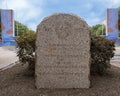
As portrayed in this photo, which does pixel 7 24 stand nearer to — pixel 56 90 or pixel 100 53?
pixel 100 53

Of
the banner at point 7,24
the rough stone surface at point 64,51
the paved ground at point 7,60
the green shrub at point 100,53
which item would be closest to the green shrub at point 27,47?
the rough stone surface at point 64,51

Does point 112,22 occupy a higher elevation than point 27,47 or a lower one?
higher

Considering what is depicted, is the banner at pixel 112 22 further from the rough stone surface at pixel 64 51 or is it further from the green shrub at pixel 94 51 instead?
the rough stone surface at pixel 64 51

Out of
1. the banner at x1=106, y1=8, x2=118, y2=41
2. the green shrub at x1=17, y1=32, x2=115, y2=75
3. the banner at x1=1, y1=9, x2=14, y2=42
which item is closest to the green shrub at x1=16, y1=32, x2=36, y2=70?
the green shrub at x1=17, y1=32, x2=115, y2=75

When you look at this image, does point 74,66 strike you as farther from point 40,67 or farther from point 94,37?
point 94,37

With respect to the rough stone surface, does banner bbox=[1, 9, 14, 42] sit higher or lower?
higher

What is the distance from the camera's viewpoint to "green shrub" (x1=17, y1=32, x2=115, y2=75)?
30.8ft

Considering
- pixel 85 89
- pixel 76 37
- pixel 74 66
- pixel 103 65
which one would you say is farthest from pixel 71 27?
pixel 103 65

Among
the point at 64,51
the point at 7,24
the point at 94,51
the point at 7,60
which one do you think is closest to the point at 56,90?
the point at 64,51

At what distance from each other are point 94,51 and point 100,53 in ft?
0.63

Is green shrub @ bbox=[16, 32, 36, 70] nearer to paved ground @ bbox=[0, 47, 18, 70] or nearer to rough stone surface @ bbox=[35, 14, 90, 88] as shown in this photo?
rough stone surface @ bbox=[35, 14, 90, 88]

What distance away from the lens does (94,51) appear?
942 centimetres

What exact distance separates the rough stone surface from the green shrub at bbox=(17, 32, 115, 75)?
62.8 inches

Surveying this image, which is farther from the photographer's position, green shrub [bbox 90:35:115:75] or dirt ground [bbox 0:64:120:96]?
green shrub [bbox 90:35:115:75]
